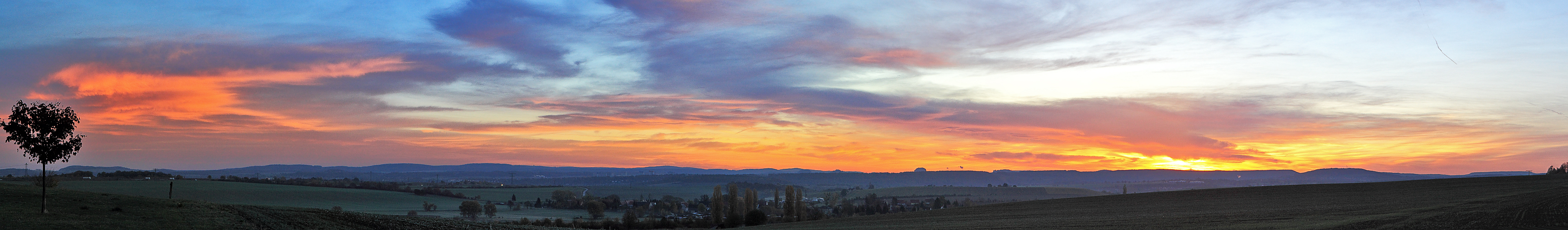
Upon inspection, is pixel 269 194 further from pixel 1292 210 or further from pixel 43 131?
pixel 1292 210

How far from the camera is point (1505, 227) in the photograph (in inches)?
803

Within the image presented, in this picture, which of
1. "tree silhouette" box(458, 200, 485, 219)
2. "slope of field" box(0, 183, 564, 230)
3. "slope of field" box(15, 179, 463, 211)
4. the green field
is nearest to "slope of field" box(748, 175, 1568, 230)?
"slope of field" box(0, 183, 564, 230)

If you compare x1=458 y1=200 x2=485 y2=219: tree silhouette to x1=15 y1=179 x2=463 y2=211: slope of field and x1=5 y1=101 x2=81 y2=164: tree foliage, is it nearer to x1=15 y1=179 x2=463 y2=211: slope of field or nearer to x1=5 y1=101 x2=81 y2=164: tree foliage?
x1=15 y1=179 x2=463 y2=211: slope of field

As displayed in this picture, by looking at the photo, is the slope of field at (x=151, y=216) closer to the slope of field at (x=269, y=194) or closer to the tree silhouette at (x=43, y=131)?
the tree silhouette at (x=43, y=131)

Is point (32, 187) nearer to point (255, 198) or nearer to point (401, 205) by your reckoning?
point (255, 198)

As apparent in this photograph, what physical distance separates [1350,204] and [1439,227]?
15.8 m

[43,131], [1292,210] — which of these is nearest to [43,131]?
[43,131]

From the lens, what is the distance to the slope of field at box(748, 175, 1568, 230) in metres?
24.9

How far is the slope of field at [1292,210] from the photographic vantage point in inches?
981

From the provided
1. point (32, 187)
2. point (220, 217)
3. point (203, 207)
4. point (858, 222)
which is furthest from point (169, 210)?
point (858, 222)

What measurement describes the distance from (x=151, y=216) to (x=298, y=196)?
7860cm

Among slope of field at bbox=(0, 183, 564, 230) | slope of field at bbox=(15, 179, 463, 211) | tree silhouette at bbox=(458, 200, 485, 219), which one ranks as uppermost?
slope of field at bbox=(0, 183, 564, 230)

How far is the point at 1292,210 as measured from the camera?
115ft

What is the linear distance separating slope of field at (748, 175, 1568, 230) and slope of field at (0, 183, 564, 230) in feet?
89.3
